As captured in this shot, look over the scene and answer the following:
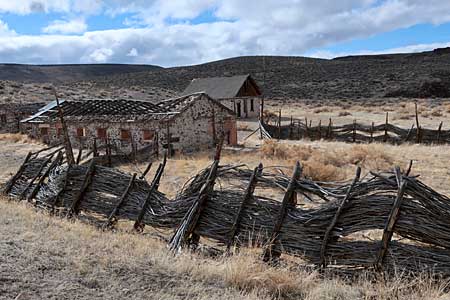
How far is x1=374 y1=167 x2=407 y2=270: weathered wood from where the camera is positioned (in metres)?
6.11

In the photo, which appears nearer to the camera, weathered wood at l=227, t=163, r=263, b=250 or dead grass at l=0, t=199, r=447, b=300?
dead grass at l=0, t=199, r=447, b=300

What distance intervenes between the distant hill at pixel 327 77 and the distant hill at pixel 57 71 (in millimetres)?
27570

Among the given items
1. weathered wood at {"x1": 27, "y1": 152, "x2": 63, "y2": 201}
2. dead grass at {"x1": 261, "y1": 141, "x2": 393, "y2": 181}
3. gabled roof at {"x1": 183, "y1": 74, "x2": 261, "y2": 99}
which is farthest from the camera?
gabled roof at {"x1": 183, "y1": 74, "x2": 261, "y2": 99}

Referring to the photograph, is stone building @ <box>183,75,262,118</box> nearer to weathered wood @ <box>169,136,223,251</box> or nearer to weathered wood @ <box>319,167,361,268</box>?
weathered wood @ <box>169,136,223,251</box>

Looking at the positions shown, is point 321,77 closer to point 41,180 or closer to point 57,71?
point 41,180

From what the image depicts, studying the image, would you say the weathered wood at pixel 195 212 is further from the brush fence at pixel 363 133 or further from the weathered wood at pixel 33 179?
the brush fence at pixel 363 133

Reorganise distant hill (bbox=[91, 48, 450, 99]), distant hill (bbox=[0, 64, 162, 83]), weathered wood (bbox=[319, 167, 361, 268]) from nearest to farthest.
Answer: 1. weathered wood (bbox=[319, 167, 361, 268])
2. distant hill (bbox=[91, 48, 450, 99])
3. distant hill (bbox=[0, 64, 162, 83])

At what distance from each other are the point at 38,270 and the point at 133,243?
7.24ft

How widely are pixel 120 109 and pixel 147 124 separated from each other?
4339 millimetres

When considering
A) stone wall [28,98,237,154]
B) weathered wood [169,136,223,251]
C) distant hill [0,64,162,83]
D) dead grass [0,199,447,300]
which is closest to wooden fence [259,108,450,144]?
stone wall [28,98,237,154]

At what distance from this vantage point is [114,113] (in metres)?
26.2

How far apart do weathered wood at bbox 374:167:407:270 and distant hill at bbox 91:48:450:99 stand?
52205mm

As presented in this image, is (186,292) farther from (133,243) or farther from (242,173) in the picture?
(242,173)

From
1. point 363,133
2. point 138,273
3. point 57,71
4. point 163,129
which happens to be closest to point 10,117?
point 163,129
